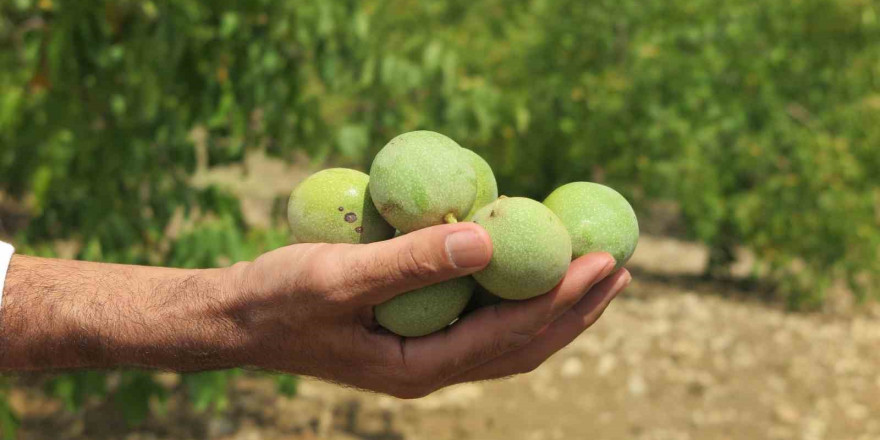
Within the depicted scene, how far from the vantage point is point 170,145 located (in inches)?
154

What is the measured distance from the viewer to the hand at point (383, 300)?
5.83 feet

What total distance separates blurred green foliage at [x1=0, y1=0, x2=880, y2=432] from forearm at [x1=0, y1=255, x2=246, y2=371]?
143 centimetres

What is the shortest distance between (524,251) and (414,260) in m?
0.25

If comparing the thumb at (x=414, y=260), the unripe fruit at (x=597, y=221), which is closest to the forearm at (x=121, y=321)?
the thumb at (x=414, y=260)

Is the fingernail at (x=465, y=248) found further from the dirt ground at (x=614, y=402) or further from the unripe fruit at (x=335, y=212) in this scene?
the dirt ground at (x=614, y=402)

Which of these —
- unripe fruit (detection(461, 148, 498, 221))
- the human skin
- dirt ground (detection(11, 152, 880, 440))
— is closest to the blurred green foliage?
dirt ground (detection(11, 152, 880, 440))

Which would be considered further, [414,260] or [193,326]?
[193,326]

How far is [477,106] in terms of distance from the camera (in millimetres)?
4152

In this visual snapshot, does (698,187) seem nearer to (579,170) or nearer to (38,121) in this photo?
(579,170)

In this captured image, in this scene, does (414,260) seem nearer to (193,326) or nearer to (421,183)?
(421,183)

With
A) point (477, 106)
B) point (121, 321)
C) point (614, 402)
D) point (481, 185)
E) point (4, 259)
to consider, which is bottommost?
point (614, 402)

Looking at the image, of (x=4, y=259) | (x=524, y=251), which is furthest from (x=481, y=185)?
(x=4, y=259)

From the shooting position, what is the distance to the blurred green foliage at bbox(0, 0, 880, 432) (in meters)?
3.78

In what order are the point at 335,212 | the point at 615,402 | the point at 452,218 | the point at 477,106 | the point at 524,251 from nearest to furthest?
the point at 524,251
the point at 452,218
the point at 335,212
the point at 477,106
the point at 615,402
